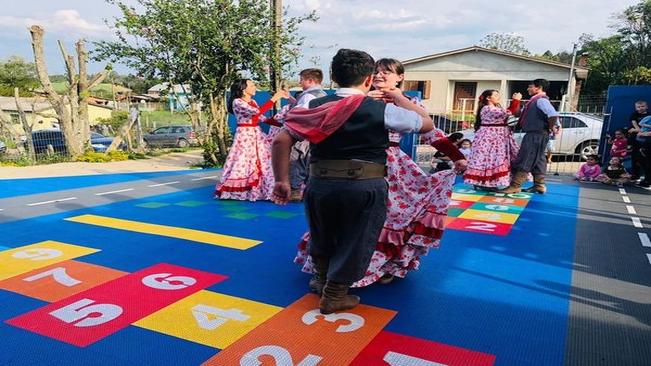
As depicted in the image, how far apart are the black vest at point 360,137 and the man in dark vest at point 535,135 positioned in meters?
4.77

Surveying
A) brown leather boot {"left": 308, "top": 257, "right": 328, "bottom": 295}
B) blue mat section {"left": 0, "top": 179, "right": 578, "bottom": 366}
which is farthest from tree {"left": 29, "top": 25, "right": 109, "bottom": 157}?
brown leather boot {"left": 308, "top": 257, "right": 328, "bottom": 295}

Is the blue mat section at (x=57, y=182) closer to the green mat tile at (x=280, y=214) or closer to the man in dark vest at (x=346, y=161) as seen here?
the green mat tile at (x=280, y=214)

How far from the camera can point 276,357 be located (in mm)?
2309

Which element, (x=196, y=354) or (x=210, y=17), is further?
(x=210, y=17)

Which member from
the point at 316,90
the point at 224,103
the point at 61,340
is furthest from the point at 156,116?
the point at 61,340

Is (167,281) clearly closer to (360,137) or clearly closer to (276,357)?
(276,357)

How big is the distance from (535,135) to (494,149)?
23.5 inches

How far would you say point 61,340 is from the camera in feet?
7.96

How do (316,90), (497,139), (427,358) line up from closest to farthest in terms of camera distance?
(427,358) < (316,90) < (497,139)

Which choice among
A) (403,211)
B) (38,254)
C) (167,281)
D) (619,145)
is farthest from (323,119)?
(619,145)

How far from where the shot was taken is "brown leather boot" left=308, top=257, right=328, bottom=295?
2914 millimetres

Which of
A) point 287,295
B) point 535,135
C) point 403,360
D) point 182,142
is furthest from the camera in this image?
point 182,142

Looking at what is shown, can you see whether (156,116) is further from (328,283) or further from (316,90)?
(328,283)

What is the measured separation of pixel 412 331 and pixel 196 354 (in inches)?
47.5
